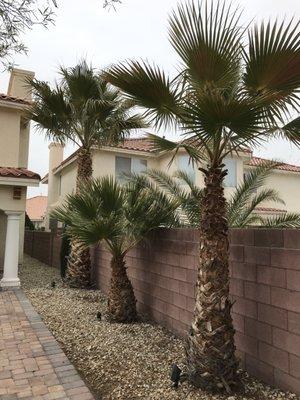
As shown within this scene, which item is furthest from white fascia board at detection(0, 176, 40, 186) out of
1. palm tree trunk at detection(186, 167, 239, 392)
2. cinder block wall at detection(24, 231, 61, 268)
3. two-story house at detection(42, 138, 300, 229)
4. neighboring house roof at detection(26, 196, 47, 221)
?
neighboring house roof at detection(26, 196, 47, 221)

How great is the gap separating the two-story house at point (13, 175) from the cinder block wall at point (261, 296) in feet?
20.6

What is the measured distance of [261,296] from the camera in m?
4.68

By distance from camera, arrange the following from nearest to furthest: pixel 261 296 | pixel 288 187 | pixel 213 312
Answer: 1. pixel 213 312
2. pixel 261 296
3. pixel 288 187

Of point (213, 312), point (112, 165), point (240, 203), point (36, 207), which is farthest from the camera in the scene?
point (36, 207)

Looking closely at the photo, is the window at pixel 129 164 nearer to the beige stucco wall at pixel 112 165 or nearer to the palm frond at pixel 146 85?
the beige stucco wall at pixel 112 165

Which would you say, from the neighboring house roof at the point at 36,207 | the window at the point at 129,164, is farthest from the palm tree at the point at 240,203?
the neighboring house roof at the point at 36,207

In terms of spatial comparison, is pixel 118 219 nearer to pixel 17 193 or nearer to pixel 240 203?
pixel 240 203

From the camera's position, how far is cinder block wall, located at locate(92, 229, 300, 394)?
4184mm

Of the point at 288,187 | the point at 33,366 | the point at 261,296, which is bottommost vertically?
the point at 33,366

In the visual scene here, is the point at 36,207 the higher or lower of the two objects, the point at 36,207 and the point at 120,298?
the higher

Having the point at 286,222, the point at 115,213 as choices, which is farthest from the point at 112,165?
the point at 115,213

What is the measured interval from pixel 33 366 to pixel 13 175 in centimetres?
720

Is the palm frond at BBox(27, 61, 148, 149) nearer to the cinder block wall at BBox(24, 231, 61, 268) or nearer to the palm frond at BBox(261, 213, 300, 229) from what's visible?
the palm frond at BBox(261, 213, 300, 229)

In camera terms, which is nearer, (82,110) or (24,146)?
(82,110)
